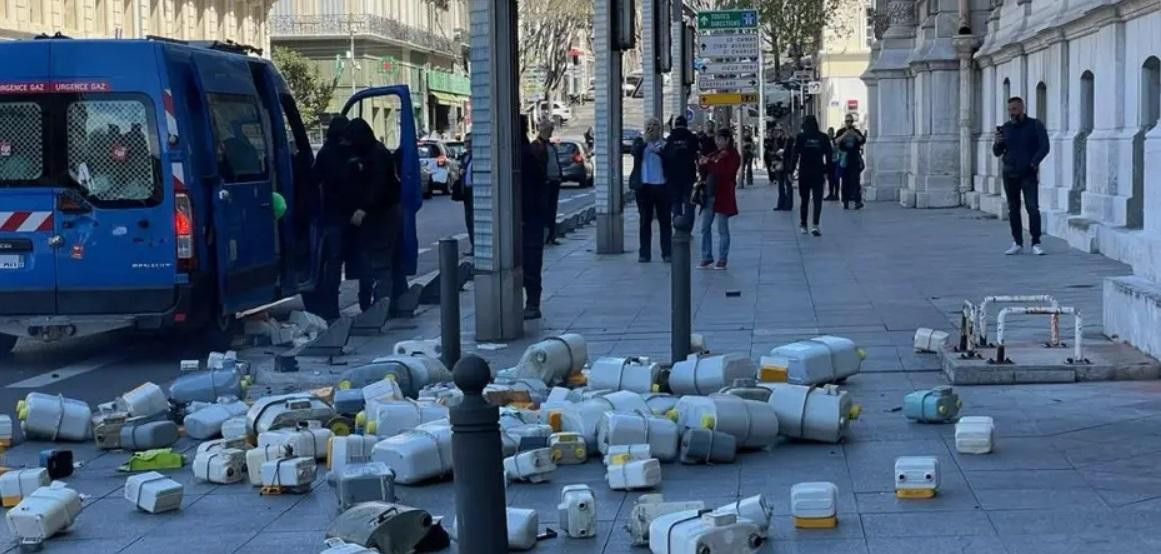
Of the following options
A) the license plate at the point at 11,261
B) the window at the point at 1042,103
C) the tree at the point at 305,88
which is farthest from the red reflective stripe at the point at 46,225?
the tree at the point at 305,88

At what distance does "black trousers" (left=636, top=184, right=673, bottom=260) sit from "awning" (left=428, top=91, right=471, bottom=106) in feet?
208

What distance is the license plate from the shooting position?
13328 mm

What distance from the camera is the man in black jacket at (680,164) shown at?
21.6 meters

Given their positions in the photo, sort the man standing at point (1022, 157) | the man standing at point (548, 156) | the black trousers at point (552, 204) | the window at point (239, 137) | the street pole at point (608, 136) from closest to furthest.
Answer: the window at point (239, 137)
the man standing at point (548, 156)
the man standing at point (1022, 157)
the black trousers at point (552, 204)
the street pole at point (608, 136)

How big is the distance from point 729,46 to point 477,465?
3122 cm

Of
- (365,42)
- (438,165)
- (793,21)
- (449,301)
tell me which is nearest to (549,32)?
(365,42)

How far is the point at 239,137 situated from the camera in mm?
14750

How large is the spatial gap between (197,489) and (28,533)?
1314 millimetres

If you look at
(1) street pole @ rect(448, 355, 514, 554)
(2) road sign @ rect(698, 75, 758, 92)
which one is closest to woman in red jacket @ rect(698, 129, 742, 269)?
(2) road sign @ rect(698, 75, 758, 92)

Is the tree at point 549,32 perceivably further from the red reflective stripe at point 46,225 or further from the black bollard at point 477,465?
the black bollard at point 477,465

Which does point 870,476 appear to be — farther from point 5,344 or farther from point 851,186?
point 851,186

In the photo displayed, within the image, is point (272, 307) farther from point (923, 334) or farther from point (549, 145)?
point (923, 334)

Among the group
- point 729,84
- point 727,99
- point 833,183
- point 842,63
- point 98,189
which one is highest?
point 842,63

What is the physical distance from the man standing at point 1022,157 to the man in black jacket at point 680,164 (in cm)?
A: 364
